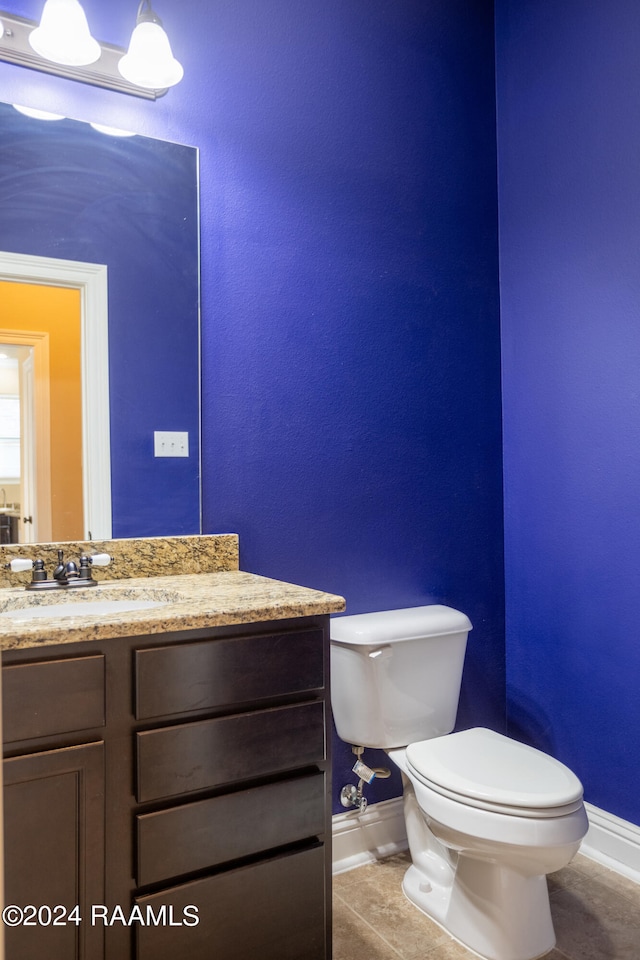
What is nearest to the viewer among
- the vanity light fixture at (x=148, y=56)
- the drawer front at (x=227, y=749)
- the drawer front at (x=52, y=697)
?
the drawer front at (x=52, y=697)

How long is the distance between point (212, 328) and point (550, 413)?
3.55 ft

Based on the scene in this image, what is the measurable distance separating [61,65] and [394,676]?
1698 millimetres

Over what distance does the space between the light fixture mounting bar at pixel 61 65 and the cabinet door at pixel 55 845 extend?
1.48 m

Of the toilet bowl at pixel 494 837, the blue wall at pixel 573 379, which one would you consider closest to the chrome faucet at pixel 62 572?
the toilet bowl at pixel 494 837

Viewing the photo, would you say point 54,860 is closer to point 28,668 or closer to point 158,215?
point 28,668

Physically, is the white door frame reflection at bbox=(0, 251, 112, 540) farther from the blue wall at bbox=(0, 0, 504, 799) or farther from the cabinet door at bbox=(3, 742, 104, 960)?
the cabinet door at bbox=(3, 742, 104, 960)

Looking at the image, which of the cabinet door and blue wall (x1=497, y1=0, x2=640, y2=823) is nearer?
the cabinet door

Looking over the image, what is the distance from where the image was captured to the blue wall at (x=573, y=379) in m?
1.94

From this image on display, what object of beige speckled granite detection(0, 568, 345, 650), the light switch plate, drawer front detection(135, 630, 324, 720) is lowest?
drawer front detection(135, 630, 324, 720)

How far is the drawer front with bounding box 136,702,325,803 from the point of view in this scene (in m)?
1.15

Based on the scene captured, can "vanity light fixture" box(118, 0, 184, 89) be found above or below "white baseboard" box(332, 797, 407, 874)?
above

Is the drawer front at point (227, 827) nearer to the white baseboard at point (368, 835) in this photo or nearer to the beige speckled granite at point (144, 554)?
the beige speckled granite at point (144, 554)

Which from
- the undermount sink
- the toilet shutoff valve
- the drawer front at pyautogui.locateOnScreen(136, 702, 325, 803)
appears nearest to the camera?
the drawer front at pyautogui.locateOnScreen(136, 702, 325, 803)

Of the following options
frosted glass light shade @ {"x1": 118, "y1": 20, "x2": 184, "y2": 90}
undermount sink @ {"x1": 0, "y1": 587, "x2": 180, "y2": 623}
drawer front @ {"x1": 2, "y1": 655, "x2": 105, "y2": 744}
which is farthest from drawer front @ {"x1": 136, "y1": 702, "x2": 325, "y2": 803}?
frosted glass light shade @ {"x1": 118, "y1": 20, "x2": 184, "y2": 90}
